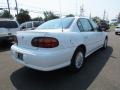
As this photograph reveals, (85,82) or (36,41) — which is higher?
(36,41)

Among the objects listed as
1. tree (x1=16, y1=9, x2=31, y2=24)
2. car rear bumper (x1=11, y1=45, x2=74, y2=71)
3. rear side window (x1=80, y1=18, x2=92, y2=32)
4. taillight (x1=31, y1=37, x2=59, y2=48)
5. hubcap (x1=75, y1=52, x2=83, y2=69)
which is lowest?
hubcap (x1=75, y1=52, x2=83, y2=69)

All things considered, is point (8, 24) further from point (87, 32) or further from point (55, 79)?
point (55, 79)

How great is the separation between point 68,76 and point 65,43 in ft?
3.17

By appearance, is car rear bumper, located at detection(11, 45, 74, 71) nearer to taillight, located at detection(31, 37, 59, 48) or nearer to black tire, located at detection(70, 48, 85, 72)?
taillight, located at detection(31, 37, 59, 48)

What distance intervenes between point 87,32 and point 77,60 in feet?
3.59

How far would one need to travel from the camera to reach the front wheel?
4.28 metres

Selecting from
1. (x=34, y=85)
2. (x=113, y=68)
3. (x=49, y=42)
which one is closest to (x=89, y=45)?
(x=113, y=68)

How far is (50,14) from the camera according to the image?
5619cm

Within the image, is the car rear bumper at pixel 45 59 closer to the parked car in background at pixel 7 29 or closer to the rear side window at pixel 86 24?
the rear side window at pixel 86 24

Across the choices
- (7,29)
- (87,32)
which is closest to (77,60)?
(87,32)

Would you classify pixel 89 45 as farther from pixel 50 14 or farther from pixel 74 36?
pixel 50 14

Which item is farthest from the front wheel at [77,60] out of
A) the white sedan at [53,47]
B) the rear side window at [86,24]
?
the rear side window at [86,24]

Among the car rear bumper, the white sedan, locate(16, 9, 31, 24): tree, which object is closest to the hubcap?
the white sedan

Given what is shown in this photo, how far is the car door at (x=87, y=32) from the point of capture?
479 cm
